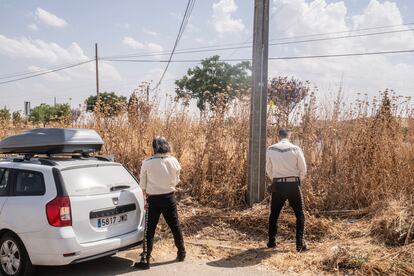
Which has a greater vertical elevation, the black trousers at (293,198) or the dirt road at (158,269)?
the black trousers at (293,198)

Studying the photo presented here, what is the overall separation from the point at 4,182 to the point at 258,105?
4.98m

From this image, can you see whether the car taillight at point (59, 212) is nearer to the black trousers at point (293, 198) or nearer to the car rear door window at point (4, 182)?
the car rear door window at point (4, 182)

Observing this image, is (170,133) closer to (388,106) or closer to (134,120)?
(134,120)

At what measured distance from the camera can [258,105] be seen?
8.58 metres

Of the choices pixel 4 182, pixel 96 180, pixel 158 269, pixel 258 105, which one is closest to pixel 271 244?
pixel 158 269

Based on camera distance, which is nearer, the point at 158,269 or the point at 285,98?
the point at 158,269

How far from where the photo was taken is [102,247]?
5203 millimetres

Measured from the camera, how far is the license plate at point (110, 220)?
5277 mm

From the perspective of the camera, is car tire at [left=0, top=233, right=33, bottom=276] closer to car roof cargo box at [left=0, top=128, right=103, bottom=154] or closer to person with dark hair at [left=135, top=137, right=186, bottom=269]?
car roof cargo box at [left=0, top=128, right=103, bottom=154]

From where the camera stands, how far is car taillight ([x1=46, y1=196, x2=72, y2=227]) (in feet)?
16.0

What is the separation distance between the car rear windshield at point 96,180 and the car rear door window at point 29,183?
311 millimetres

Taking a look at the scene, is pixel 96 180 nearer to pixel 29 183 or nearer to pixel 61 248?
pixel 29 183

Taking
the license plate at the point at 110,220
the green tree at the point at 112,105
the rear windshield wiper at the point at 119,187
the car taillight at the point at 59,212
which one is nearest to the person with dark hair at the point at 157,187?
the rear windshield wiper at the point at 119,187

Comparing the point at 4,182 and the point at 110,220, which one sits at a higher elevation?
the point at 4,182
